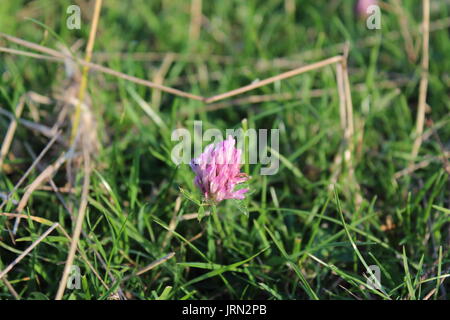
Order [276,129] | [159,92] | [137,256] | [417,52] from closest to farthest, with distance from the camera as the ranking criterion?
[137,256] < [276,129] < [159,92] < [417,52]

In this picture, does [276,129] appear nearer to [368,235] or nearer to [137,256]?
[368,235]

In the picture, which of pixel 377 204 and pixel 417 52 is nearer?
pixel 377 204

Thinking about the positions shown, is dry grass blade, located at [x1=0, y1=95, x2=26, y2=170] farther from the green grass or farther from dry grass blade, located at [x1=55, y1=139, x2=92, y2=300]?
dry grass blade, located at [x1=55, y1=139, x2=92, y2=300]

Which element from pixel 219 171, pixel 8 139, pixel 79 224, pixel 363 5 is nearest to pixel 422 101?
pixel 363 5

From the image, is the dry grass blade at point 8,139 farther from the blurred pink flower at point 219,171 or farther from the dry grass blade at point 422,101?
the dry grass blade at point 422,101

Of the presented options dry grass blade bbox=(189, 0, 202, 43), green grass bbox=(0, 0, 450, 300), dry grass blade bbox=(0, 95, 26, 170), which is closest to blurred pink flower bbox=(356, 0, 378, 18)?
green grass bbox=(0, 0, 450, 300)

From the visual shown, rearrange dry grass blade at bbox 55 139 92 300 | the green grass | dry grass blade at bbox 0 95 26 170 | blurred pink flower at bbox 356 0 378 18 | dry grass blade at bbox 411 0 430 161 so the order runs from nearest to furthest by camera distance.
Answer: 1. dry grass blade at bbox 55 139 92 300
2. the green grass
3. dry grass blade at bbox 0 95 26 170
4. dry grass blade at bbox 411 0 430 161
5. blurred pink flower at bbox 356 0 378 18

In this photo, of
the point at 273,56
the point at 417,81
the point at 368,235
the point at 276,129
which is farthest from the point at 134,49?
the point at 368,235
